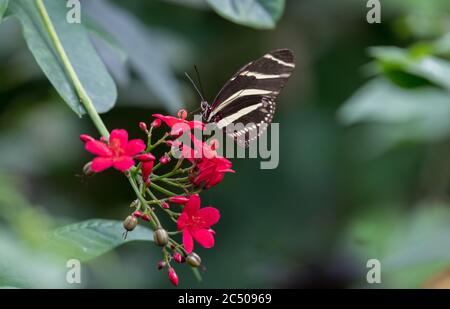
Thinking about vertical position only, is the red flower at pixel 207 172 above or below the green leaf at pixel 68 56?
below

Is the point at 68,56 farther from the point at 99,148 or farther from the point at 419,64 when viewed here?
the point at 419,64

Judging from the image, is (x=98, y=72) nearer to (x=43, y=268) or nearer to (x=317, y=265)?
(x=43, y=268)

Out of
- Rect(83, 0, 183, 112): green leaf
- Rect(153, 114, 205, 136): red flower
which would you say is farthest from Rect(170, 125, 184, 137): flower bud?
Rect(83, 0, 183, 112): green leaf

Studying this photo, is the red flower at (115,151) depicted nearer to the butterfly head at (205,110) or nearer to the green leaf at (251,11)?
the butterfly head at (205,110)

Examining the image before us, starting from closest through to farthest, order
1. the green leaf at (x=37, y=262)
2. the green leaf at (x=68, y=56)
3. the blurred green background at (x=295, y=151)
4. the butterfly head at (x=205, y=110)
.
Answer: the green leaf at (x=68, y=56) → the butterfly head at (x=205, y=110) → the green leaf at (x=37, y=262) → the blurred green background at (x=295, y=151)

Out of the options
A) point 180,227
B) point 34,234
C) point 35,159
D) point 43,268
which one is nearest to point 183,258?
point 180,227

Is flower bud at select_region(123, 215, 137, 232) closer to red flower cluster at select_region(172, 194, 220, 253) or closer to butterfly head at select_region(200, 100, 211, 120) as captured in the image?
red flower cluster at select_region(172, 194, 220, 253)

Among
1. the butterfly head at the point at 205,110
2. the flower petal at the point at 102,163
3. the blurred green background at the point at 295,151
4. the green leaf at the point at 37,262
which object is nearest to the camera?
the flower petal at the point at 102,163

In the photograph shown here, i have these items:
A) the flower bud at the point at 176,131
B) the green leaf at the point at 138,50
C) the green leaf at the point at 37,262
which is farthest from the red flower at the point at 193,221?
the green leaf at the point at 138,50
